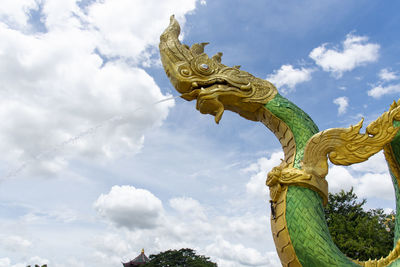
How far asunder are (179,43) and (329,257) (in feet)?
8.90

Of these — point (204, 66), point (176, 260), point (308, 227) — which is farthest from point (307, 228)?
point (176, 260)

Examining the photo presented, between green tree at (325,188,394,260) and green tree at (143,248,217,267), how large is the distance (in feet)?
41.2

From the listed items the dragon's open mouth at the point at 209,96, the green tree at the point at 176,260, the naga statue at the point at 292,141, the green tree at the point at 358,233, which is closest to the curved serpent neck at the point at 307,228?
the naga statue at the point at 292,141

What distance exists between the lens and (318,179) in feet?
10.4

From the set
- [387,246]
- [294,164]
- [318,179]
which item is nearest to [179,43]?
[294,164]

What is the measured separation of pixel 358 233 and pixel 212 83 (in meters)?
14.7

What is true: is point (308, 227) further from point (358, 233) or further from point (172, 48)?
point (358, 233)

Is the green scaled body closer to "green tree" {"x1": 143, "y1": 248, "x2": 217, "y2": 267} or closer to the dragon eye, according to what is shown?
the dragon eye

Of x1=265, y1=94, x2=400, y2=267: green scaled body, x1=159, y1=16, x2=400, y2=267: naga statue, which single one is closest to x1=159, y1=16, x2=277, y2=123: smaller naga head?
x1=159, y1=16, x2=400, y2=267: naga statue

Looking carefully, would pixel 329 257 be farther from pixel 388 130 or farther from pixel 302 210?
pixel 388 130

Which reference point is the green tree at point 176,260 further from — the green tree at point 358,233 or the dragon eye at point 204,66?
the dragon eye at point 204,66

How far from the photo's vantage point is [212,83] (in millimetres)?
3736

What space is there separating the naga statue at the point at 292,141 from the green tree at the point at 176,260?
2321cm

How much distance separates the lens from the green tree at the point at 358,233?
15.0 meters
